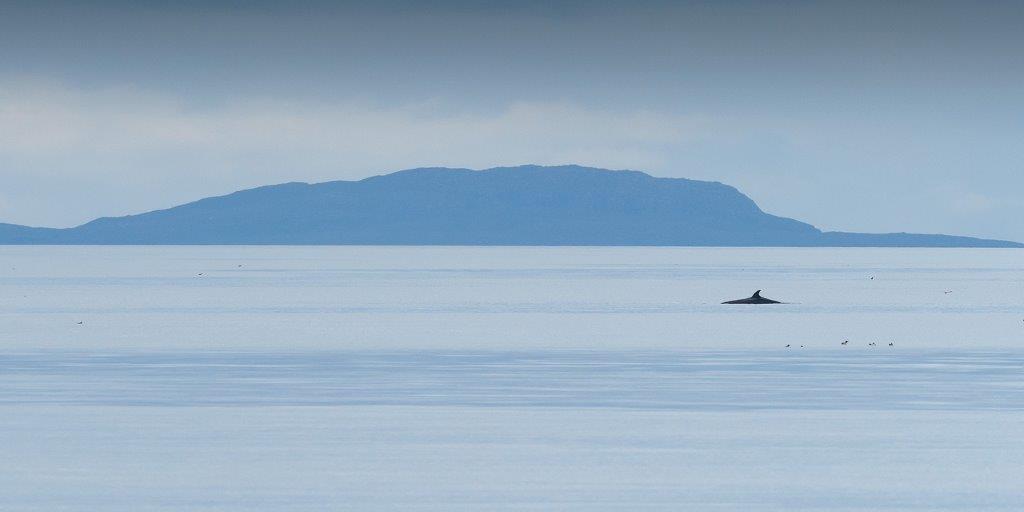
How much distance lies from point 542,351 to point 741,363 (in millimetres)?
6872

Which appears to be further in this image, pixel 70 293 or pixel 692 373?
pixel 70 293

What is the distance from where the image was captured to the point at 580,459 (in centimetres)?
2459

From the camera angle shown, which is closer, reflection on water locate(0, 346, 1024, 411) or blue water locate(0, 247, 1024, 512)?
blue water locate(0, 247, 1024, 512)

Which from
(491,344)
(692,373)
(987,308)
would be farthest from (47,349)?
(987,308)

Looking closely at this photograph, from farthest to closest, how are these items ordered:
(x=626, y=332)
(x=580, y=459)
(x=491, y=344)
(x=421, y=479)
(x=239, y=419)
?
(x=626, y=332) → (x=491, y=344) → (x=239, y=419) → (x=580, y=459) → (x=421, y=479)

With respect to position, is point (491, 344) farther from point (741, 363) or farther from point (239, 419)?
point (239, 419)

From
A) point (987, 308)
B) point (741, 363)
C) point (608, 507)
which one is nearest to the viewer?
point (608, 507)

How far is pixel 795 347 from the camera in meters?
51.1

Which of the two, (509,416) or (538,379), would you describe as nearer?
(509,416)

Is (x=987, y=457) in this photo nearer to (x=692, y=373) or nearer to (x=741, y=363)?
(x=692, y=373)

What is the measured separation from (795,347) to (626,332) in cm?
903

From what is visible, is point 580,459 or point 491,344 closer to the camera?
point 580,459

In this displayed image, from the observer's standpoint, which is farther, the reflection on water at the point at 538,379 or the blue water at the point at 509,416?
the reflection on water at the point at 538,379

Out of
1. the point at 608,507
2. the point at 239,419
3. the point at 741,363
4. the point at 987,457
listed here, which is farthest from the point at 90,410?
the point at 741,363
